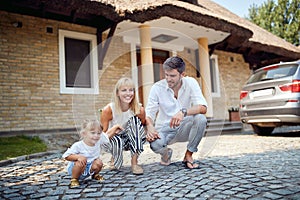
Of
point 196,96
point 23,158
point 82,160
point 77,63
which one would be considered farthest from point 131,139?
point 77,63

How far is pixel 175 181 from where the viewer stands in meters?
2.32

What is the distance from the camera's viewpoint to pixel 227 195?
6.15 feet

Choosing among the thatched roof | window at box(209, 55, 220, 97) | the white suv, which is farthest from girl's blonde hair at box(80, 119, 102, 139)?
window at box(209, 55, 220, 97)

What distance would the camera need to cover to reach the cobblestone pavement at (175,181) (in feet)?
6.43

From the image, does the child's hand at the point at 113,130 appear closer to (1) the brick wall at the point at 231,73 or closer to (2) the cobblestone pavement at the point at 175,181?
(2) the cobblestone pavement at the point at 175,181

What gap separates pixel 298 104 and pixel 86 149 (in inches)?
165

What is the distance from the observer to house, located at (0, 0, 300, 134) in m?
5.96

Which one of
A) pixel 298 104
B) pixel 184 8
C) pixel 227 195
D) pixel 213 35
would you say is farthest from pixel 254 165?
pixel 213 35

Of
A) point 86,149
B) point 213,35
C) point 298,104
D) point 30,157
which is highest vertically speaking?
point 213,35

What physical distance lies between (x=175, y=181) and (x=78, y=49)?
5807mm

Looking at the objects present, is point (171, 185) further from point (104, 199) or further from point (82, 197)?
point (82, 197)

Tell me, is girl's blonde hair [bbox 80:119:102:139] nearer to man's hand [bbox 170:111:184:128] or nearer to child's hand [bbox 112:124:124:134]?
child's hand [bbox 112:124:124:134]

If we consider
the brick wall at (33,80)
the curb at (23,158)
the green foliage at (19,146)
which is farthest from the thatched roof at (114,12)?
the curb at (23,158)

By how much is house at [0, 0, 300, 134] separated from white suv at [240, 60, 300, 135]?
25.9 inches
